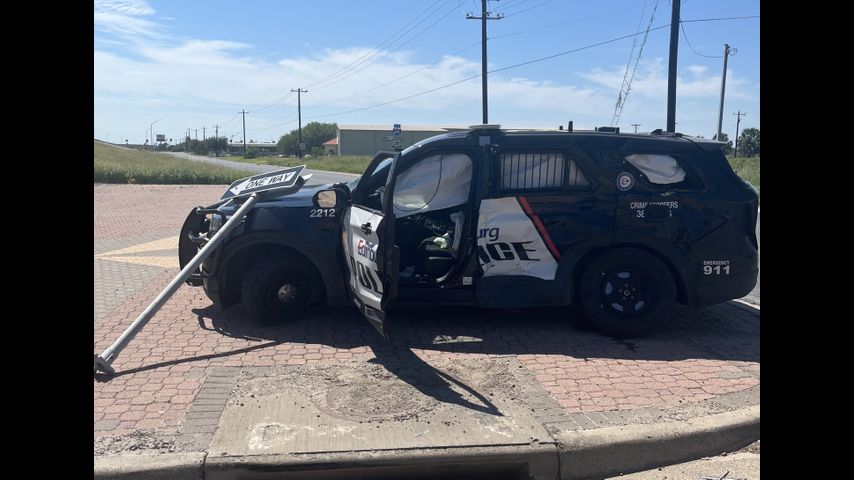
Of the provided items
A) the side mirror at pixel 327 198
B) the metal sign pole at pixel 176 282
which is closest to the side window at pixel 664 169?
the side mirror at pixel 327 198

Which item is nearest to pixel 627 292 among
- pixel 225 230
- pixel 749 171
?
pixel 225 230

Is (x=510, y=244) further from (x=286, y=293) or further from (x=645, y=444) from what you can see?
(x=645, y=444)

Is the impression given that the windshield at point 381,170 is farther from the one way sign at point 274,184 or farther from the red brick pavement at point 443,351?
the red brick pavement at point 443,351

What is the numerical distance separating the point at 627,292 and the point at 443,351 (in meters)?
1.65

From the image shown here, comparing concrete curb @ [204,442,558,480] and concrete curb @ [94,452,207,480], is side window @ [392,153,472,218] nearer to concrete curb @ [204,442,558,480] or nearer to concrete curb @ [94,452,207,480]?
concrete curb @ [204,442,558,480]

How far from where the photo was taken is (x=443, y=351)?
18.0ft

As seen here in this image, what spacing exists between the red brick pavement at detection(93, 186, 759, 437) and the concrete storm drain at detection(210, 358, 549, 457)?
30 cm

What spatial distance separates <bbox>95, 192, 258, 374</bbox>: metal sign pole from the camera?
5.06 m

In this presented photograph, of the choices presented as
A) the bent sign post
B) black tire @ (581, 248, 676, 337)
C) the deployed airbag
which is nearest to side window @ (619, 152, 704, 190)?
the deployed airbag
